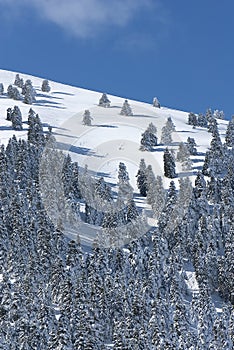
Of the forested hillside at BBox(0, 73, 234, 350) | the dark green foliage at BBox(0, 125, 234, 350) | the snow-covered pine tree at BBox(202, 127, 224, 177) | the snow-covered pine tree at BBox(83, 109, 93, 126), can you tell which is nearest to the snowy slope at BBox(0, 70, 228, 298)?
the forested hillside at BBox(0, 73, 234, 350)

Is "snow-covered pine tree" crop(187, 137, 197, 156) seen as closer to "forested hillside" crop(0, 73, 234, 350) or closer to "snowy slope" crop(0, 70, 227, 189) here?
"forested hillside" crop(0, 73, 234, 350)

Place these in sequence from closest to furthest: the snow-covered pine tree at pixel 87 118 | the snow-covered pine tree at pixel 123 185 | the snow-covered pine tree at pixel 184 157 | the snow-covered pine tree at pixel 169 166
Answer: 1. the snow-covered pine tree at pixel 123 185
2. the snow-covered pine tree at pixel 169 166
3. the snow-covered pine tree at pixel 184 157
4. the snow-covered pine tree at pixel 87 118

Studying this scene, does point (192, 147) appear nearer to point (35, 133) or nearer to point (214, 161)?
point (214, 161)

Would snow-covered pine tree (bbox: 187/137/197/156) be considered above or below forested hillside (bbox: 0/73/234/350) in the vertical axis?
above

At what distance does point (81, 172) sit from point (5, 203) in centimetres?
3411

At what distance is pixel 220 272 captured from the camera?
10850cm

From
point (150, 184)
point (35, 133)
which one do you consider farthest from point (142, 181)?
point (35, 133)

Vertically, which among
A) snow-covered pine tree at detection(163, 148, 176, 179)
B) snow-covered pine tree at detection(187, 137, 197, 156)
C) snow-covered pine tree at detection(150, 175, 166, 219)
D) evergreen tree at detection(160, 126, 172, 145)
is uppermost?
evergreen tree at detection(160, 126, 172, 145)

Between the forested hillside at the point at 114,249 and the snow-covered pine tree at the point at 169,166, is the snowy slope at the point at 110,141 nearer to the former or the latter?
the forested hillside at the point at 114,249

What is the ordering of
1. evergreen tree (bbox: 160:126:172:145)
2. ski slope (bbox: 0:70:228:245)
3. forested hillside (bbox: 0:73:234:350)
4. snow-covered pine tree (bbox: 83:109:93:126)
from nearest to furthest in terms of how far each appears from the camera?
forested hillside (bbox: 0:73:234:350)
ski slope (bbox: 0:70:228:245)
evergreen tree (bbox: 160:126:172:145)
snow-covered pine tree (bbox: 83:109:93:126)

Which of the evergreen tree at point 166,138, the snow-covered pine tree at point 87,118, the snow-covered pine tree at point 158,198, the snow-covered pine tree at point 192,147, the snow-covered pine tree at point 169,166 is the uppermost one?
the snow-covered pine tree at point 87,118

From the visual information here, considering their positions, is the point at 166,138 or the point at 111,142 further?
the point at 166,138

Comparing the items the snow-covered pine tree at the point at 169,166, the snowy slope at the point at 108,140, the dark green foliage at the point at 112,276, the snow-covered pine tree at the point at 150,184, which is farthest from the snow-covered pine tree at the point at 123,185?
the snow-covered pine tree at the point at 169,166

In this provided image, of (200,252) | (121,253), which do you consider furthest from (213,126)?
(121,253)
